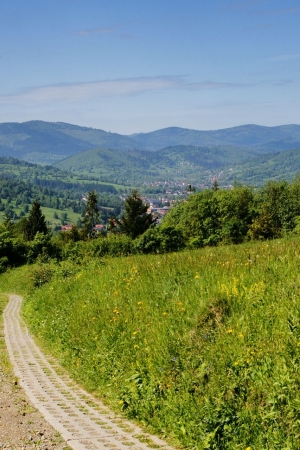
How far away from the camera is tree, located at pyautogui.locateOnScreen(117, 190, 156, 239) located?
92938mm

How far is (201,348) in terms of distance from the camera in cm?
780

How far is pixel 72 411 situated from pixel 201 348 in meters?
2.21

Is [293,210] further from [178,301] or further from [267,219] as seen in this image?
[178,301]


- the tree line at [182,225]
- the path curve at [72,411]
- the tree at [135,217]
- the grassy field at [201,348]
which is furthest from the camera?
the tree at [135,217]

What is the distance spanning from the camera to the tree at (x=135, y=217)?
305 ft

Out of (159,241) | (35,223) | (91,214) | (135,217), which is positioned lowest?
(35,223)

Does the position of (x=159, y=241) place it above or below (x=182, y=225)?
above

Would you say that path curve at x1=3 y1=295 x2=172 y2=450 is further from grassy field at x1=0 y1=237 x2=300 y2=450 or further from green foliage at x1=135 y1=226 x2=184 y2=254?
green foliage at x1=135 y1=226 x2=184 y2=254

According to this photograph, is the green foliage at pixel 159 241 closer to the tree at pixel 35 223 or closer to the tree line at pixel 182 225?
the tree line at pixel 182 225

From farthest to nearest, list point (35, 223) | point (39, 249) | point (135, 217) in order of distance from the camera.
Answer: point (35, 223)
point (135, 217)
point (39, 249)

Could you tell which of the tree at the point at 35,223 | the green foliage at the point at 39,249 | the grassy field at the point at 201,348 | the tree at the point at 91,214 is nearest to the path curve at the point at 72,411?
the grassy field at the point at 201,348

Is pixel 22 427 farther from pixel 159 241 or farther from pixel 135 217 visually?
pixel 135 217

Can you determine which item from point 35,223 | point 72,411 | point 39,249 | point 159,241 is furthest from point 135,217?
point 72,411

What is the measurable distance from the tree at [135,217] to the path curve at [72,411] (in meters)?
80.1
